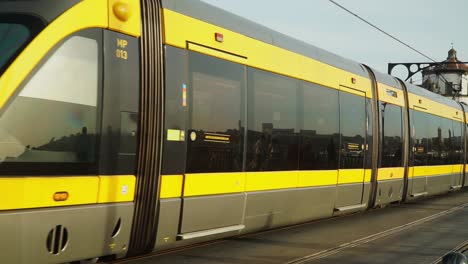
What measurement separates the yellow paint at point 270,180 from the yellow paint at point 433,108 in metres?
7.45

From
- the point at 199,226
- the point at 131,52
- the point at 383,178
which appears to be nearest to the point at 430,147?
the point at 383,178

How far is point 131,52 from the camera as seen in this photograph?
595cm

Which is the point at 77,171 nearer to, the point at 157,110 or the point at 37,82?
the point at 37,82

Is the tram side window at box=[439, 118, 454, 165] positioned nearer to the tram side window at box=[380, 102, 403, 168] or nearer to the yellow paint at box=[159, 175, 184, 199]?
the tram side window at box=[380, 102, 403, 168]

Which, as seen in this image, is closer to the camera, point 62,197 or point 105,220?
point 62,197

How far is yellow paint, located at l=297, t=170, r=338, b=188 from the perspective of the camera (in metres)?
9.52

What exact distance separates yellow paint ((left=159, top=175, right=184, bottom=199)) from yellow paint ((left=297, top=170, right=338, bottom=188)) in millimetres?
3258

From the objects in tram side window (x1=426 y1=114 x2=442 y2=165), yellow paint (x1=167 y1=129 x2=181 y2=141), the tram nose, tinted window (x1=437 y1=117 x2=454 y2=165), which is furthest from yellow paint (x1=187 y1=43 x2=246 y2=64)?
tinted window (x1=437 y1=117 x2=454 y2=165)

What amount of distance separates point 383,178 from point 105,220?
8.93 metres

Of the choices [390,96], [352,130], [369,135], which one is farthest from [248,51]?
[390,96]

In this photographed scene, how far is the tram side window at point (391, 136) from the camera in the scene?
43.7 feet

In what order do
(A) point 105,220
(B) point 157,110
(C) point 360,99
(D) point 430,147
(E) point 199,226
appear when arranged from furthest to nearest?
1. (D) point 430,147
2. (C) point 360,99
3. (E) point 199,226
4. (B) point 157,110
5. (A) point 105,220

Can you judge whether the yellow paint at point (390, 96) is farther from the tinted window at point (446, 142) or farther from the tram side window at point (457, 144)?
the tram side window at point (457, 144)

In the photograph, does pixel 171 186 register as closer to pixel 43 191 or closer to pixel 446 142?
pixel 43 191
